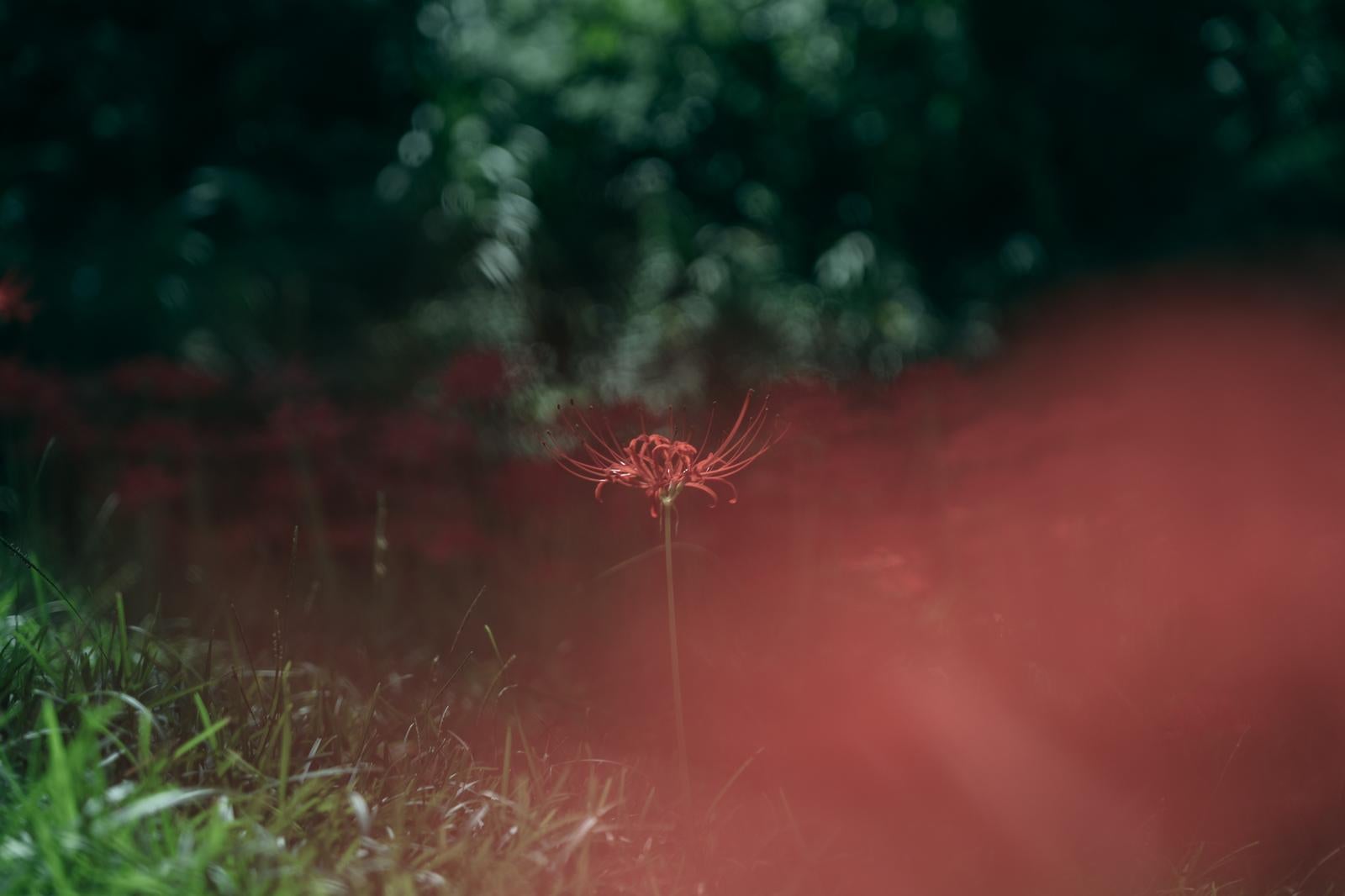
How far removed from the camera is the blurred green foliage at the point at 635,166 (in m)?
4.85

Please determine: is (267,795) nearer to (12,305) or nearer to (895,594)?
(12,305)

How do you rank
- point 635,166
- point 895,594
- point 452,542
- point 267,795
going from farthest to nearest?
1. point 635,166
2. point 452,542
3. point 895,594
4. point 267,795

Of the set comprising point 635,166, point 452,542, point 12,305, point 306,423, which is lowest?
point 452,542

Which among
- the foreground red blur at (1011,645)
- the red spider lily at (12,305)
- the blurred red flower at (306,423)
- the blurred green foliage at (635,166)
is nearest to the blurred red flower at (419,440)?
the blurred red flower at (306,423)

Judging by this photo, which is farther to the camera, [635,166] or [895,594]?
[635,166]

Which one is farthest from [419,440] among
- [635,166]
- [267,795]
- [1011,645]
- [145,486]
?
[635,166]

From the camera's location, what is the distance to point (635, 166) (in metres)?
5.34

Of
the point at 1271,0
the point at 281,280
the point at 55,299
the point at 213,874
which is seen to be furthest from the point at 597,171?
the point at 213,874

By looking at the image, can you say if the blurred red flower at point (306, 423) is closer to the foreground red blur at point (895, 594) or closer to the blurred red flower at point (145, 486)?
the foreground red blur at point (895, 594)

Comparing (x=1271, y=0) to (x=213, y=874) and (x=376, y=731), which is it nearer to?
(x=376, y=731)

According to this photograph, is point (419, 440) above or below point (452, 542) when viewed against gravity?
above

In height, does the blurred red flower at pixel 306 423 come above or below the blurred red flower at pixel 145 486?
above

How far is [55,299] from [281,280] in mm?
860

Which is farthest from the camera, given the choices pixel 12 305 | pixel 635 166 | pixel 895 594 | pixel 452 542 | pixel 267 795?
pixel 635 166
